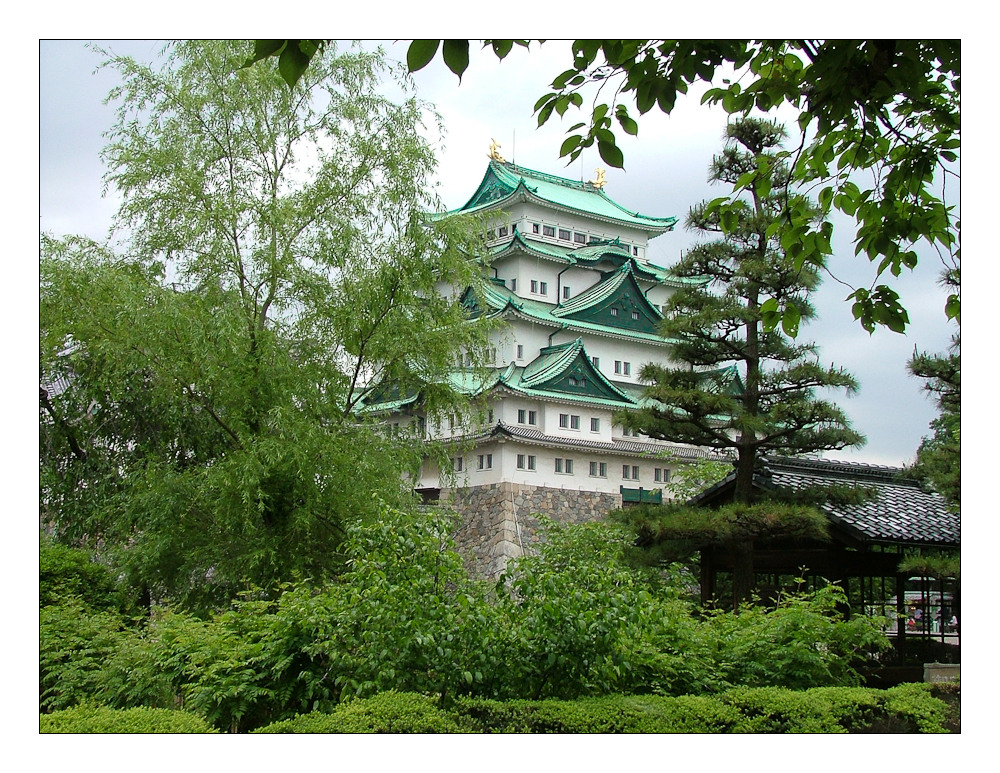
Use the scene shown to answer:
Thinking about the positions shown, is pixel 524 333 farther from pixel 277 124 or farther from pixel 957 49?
pixel 957 49

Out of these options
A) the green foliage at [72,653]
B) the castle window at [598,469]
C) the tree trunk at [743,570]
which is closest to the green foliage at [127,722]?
the green foliage at [72,653]

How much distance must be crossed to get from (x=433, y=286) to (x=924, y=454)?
3.12 meters

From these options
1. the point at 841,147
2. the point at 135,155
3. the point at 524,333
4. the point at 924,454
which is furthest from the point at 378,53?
the point at 524,333

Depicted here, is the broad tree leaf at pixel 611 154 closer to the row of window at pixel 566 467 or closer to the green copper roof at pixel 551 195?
the row of window at pixel 566 467

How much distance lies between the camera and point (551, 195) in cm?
1333

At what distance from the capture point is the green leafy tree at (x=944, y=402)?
5102mm

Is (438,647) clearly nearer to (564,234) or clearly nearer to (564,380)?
(564,380)

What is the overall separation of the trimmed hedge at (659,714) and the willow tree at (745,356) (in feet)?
8.16

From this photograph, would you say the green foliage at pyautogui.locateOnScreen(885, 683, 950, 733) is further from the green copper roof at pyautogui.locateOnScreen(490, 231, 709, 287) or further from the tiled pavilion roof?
the green copper roof at pyautogui.locateOnScreen(490, 231, 709, 287)

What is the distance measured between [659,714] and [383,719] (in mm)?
957

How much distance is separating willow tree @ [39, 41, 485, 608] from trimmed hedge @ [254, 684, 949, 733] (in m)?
2.60

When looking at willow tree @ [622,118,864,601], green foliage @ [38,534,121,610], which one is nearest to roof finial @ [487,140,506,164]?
willow tree @ [622,118,864,601]

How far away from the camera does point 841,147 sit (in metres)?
3.35

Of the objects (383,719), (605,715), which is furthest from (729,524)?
(383,719)
